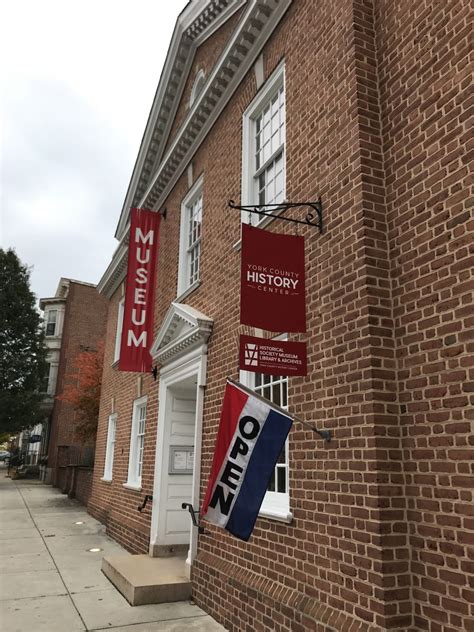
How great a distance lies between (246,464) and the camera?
4461 millimetres

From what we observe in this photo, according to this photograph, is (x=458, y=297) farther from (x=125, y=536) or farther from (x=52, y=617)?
(x=125, y=536)

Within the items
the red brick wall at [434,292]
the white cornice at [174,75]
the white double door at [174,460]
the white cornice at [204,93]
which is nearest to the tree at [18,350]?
the white cornice at [204,93]

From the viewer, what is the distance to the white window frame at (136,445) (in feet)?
38.3

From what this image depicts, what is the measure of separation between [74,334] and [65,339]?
2.21 feet

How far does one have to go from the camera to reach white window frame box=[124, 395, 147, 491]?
460 inches

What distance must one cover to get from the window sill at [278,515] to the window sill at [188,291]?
414 cm

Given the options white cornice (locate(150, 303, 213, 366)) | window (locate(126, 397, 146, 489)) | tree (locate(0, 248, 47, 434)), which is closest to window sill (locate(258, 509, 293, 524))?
white cornice (locate(150, 303, 213, 366))

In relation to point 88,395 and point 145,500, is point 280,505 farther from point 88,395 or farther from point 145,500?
point 88,395

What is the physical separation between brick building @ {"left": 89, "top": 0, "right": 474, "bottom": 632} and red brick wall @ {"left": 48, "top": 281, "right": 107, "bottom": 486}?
991 inches

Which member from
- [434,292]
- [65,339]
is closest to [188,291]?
[434,292]

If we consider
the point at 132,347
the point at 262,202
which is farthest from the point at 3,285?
the point at 262,202

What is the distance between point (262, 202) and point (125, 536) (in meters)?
7.60

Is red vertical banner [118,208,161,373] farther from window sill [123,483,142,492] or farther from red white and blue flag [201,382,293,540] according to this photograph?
red white and blue flag [201,382,293,540]

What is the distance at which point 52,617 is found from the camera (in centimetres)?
616
